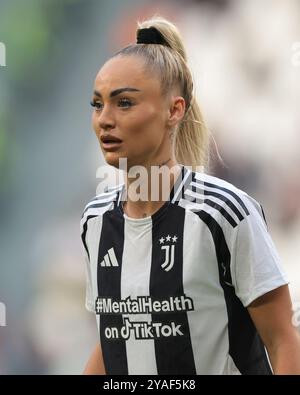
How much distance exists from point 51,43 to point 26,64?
0.16 m

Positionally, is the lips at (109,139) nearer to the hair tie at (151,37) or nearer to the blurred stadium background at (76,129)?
the hair tie at (151,37)

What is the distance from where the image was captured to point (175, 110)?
1.79 metres

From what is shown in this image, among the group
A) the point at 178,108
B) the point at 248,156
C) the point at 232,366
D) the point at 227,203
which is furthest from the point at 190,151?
the point at 248,156

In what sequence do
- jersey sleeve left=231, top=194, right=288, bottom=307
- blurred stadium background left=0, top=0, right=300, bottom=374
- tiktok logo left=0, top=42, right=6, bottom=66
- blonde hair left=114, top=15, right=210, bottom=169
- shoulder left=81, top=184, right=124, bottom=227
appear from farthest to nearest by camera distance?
tiktok logo left=0, top=42, right=6, bottom=66 → blurred stadium background left=0, top=0, right=300, bottom=374 → shoulder left=81, top=184, right=124, bottom=227 → blonde hair left=114, top=15, right=210, bottom=169 → jersey sleeve left=231, top=194, right=288, bottom=307

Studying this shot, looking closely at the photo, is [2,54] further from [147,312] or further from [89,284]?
[147,312]

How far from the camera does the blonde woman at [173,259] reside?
164 cm

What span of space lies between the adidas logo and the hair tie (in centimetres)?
47

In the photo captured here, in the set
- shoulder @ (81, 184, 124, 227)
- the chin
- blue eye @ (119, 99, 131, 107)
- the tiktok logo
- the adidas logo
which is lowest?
the adidas logo

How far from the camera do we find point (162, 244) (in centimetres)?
175

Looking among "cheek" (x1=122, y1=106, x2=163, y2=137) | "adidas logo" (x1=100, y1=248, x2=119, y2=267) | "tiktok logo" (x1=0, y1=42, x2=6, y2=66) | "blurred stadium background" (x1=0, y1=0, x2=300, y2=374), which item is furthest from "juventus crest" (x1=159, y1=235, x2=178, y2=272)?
"tiktok logo" (x1=0, y1=42, x2=6, y2=66)

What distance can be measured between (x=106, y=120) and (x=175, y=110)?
0.17 metres

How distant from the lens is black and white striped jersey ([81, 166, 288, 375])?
1652 millimetres

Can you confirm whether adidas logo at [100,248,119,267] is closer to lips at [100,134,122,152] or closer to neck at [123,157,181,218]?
neck at [123,157,181,218]
